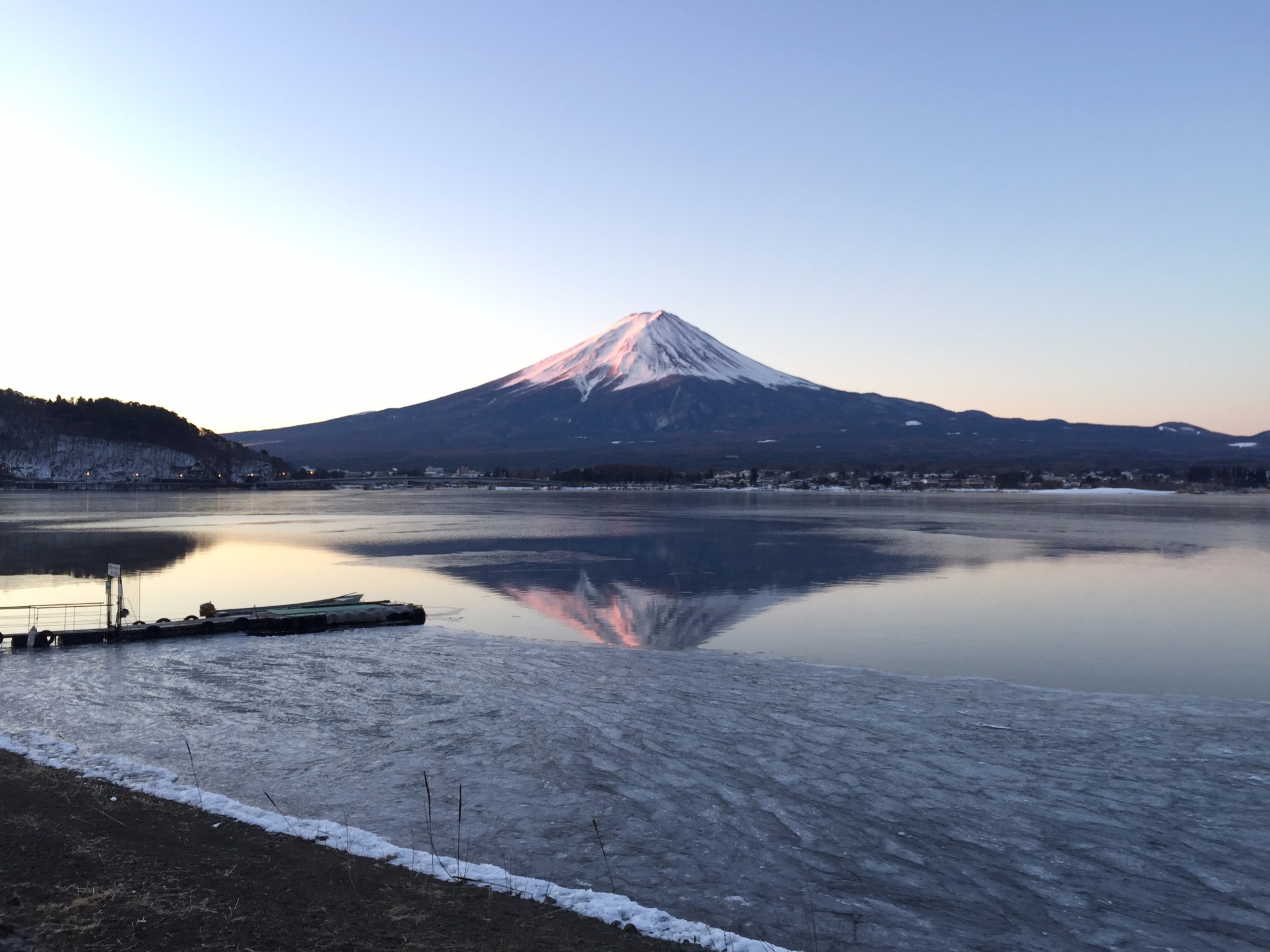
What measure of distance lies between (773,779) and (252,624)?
630 inches

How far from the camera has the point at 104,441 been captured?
552 ft

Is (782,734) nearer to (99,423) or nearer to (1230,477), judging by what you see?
(99,423)

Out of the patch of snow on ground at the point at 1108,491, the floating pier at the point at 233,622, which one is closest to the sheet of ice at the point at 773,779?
the floating pier at the point at 233,622

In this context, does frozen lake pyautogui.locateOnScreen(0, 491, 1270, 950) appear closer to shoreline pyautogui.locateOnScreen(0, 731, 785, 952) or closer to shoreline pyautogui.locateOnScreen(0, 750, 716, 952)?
shoreline pyautogui.locateOnScreen(0, 731, 785, 952)

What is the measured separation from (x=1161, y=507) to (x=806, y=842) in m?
113

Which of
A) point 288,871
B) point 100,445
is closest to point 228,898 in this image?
point 288,871

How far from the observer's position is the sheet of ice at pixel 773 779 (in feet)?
23.2

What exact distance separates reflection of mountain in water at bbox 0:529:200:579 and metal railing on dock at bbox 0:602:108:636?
8.53 m

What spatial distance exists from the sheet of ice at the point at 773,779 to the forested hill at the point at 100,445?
17264 centimetres

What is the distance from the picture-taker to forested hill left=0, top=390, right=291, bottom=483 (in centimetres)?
16100

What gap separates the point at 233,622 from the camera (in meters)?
21.4

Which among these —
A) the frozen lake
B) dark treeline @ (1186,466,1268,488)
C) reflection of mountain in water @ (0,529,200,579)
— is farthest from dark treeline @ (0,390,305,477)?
dark treeline @ (1186,466,1268,488)

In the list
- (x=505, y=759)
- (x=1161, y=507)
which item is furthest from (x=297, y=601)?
(x=1161, y=507)

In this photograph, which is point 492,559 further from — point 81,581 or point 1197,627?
point 1197,627
